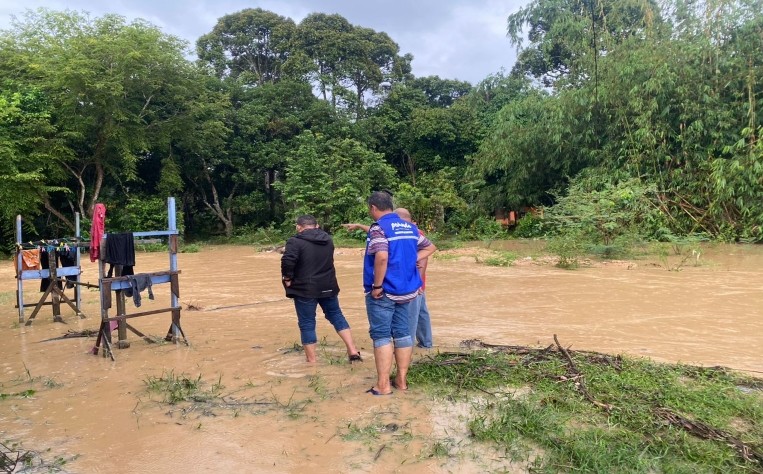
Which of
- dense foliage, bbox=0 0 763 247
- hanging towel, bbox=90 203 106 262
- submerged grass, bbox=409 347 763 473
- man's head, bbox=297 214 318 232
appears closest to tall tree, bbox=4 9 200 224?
dense foliage, bbox=0 0 763 247

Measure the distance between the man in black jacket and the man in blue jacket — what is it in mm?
902

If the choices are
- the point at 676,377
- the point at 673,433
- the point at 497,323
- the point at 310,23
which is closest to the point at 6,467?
the point at 673,433

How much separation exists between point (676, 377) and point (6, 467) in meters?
4.78

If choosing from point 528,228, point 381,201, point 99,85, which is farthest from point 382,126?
point 381,201

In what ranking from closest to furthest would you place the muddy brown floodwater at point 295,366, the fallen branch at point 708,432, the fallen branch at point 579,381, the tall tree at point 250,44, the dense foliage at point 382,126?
the fallen branch at point 708,432, the muddy brown floodwater at point 295,366, the fallen branch at point 579,381, the dense foliage at point 382,126, the tall tree at point 250,44

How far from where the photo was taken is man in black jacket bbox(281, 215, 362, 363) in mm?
5203

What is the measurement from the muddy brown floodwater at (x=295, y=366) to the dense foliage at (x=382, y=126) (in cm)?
636

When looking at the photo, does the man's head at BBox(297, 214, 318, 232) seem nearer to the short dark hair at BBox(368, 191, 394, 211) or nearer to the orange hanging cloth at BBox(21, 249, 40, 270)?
the short dark hair at BBox(368, 191, 394, 211)

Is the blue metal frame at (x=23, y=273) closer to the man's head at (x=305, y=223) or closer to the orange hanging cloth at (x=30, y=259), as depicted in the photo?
the orange hanging cloth at (x=30, y=259)

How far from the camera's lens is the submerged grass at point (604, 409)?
3125 millimetres

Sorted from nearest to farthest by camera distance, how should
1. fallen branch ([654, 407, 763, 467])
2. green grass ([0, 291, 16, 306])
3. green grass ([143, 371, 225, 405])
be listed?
fallen branch ([654, 407, 763, 467]) → green grass ([143, 371, 225, 405]) → green grass ([0, 291, 16, 306])

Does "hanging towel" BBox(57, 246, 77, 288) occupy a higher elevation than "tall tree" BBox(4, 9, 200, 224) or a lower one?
lower

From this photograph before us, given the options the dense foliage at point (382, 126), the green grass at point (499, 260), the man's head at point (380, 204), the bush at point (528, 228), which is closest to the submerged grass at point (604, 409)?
the man's head at point (380, 204)

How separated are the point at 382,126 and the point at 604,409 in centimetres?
2638
